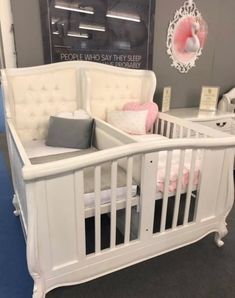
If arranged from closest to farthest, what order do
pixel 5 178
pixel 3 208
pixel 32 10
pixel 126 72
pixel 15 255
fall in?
pixel 15 255 → pixel 32 10 → pixel 3 208 → pixel 126 72 → pixel 5 178

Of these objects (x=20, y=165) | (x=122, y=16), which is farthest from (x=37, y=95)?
(x=122, y=16)

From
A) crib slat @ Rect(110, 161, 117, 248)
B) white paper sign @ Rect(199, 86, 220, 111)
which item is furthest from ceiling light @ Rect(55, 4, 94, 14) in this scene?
crib slat @ Rect(110, 161, 117, 248)

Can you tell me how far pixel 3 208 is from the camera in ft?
7.27

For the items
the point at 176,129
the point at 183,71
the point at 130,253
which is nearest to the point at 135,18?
the point at 183,71

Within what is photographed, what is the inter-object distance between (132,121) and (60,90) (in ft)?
2.24

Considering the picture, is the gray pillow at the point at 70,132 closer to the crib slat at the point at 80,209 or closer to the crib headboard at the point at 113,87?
the crib headboard at the point at 113,87

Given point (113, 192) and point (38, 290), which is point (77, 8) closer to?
point (113, 192)

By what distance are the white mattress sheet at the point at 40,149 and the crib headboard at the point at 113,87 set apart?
46 cm

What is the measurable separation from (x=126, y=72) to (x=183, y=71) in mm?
853

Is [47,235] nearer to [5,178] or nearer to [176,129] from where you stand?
[176,129]

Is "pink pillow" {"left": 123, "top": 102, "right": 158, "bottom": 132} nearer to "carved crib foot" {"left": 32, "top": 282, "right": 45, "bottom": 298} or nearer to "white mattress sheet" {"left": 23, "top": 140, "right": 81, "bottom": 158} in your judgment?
"white mattress sheet" {"left": 23, "top": 140, "right": 81, "bottom": 158}

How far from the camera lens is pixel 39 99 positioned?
84.5 inches

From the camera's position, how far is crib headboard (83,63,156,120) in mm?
2273

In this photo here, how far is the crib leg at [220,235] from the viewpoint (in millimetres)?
1739
